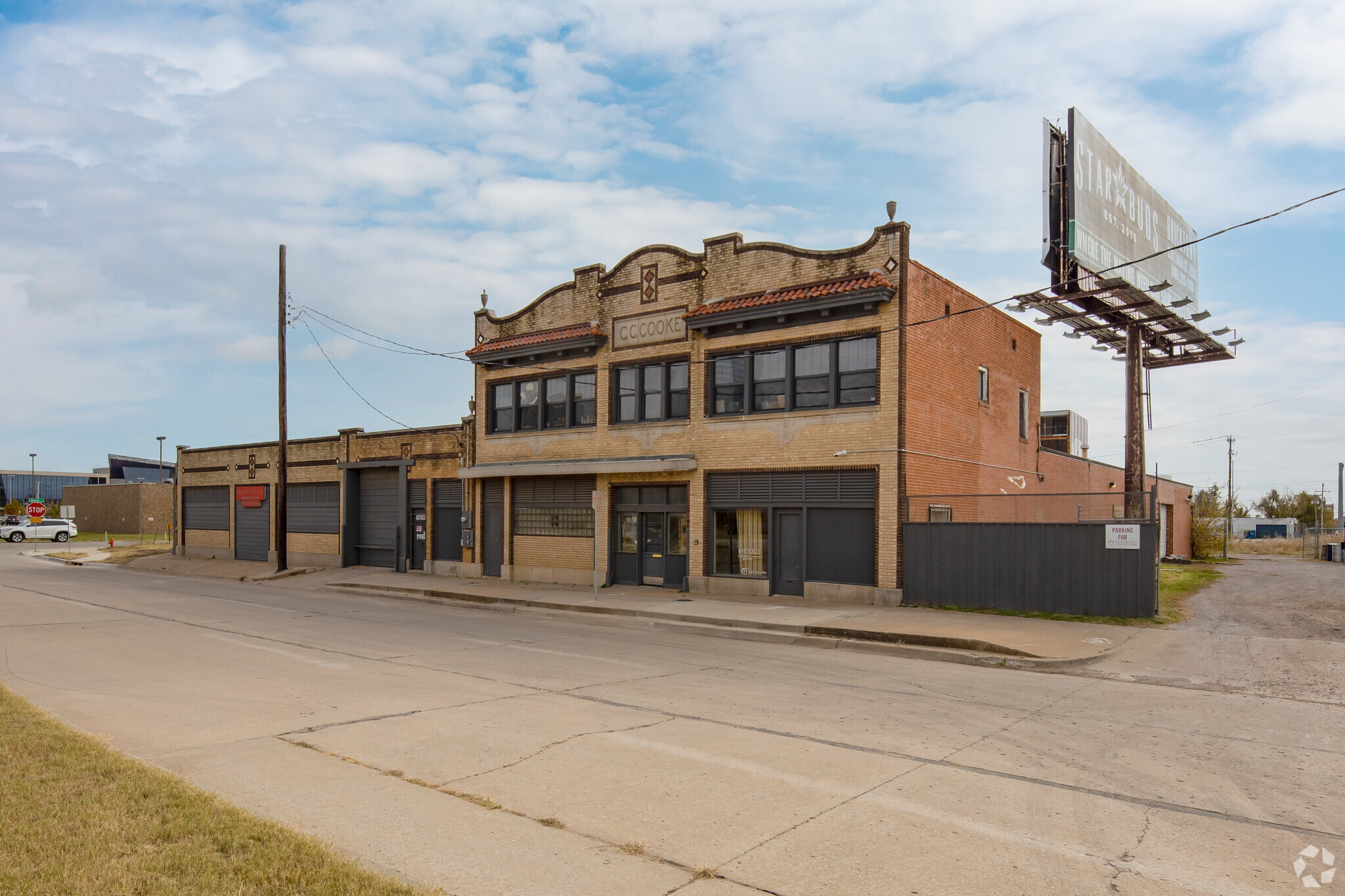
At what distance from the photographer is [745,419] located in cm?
2139

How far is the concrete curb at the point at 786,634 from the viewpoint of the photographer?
43.7 ft

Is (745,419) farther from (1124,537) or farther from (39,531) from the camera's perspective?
(39,531)

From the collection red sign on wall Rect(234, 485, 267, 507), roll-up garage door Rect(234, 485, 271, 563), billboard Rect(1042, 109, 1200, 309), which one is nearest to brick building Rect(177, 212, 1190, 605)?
billboard Rect(1042, 109, 1200, 309)

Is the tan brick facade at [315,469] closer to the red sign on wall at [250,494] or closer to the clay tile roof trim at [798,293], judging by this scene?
the red sign on wall at [250,494]

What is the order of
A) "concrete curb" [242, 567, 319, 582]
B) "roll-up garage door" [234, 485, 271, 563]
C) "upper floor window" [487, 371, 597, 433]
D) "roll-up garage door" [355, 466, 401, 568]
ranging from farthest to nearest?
1. "roll-up garage door" [234, 485, 271, 563]
2. "roll-up garage door" [355, 466, 401, 568]
3. "concrete curb" [242, 567, 319, 582]
4. "upper floor window" [487, 371, 597, 433]

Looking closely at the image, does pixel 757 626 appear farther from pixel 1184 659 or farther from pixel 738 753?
pixel 738 753

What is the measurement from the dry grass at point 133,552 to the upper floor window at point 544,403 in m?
22.5

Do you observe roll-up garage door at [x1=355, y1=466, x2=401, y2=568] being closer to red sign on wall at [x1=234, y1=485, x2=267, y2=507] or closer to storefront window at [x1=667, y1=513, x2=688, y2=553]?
red sign on wall at [x1=234, y1=485, x2=267, y2=507]

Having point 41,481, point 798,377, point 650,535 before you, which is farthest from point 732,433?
point 41,481

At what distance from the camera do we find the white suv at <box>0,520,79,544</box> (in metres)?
58.1

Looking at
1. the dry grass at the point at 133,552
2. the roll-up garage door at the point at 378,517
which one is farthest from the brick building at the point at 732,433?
the dry grass at the point at 133,552

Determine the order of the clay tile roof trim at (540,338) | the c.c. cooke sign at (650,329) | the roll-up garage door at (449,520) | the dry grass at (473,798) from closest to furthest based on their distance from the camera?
the dry grass at (473,798)
the c.c. cooke sign at (650,329)
the clay tile roof trim at (540,338)
the roll-up garage door at (449,520)

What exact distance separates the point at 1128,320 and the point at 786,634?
54.4 ft

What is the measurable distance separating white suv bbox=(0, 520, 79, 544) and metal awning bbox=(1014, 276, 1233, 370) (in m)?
62.8
